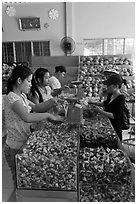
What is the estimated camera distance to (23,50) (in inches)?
320

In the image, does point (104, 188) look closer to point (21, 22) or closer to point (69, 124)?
point (69, 124)

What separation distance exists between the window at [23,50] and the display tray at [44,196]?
6.95 metres

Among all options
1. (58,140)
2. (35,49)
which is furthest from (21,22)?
(58,140)

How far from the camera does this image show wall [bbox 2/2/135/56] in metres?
7.71

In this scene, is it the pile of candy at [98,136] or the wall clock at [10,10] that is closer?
the pile of candy at [98,136]

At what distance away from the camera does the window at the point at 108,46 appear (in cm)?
799

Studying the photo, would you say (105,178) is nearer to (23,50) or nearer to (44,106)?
(44,106)

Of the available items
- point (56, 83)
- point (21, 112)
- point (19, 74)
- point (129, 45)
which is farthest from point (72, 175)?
point (129, 45)

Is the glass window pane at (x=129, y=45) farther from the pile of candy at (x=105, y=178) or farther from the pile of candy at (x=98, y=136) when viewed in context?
the pile of candy at (x=105, y=178)

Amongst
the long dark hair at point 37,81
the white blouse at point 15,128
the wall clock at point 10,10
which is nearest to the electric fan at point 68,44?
the wall clock at point 10,10

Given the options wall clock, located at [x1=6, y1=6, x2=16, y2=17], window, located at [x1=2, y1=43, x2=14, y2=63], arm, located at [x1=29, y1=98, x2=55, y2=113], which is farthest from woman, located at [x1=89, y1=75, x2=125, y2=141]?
wall clock, located at [x1=6, y1=6, x2=16, y2=17]

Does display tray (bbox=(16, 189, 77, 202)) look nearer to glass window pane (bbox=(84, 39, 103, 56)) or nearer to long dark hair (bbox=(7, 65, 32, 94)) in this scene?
long dark hair (bbox=(7, 65, 32, 94))

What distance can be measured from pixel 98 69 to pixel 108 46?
2.04 meters

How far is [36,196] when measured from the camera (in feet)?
4.60
